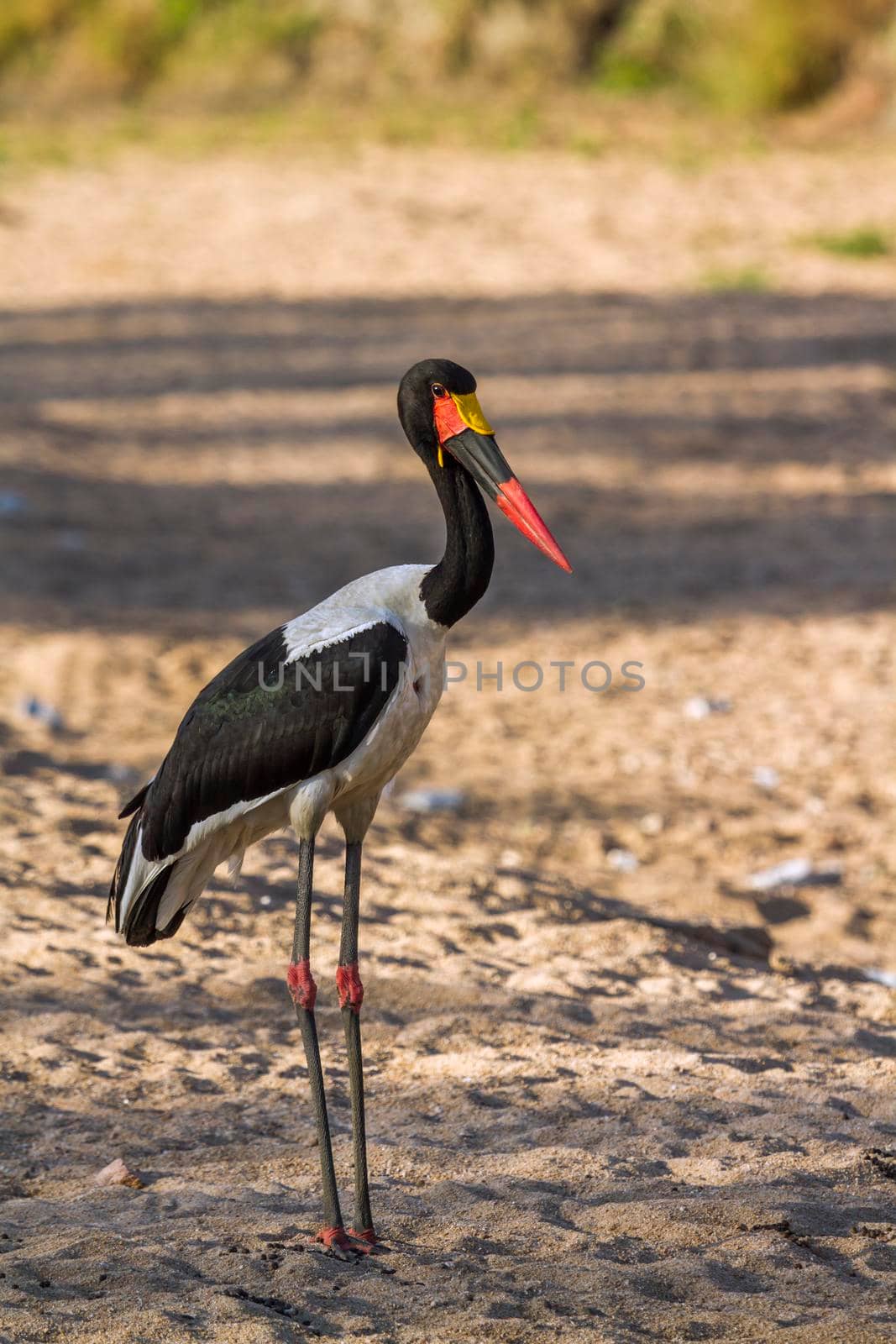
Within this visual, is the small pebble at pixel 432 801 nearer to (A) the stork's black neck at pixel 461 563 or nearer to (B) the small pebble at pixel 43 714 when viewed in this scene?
(B) the small pebble at pixel 43 714

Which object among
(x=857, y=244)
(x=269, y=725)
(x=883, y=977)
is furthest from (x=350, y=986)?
(x=857, y=244)

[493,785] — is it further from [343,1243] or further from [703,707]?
[343,1243]

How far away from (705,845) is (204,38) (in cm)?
1696

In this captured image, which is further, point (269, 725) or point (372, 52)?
point (372, 52)

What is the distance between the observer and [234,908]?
207 inches

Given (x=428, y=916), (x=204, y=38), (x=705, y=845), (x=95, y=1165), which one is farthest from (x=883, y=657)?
(x=204, y=38)

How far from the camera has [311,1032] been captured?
141 inches

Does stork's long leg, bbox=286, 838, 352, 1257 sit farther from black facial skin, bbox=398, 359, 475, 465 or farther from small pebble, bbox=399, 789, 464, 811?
small pebble, bbox=399, 789, 464, 811

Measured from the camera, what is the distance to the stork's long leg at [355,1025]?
346 cm

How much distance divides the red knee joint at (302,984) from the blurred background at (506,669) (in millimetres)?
442

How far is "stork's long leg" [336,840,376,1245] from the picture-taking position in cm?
346

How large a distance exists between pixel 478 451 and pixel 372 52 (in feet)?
59.0

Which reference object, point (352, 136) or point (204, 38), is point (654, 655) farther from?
point (204, 38)

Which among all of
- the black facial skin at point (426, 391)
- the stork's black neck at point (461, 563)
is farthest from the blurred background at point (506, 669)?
the black facial skin at point (426, 391)
